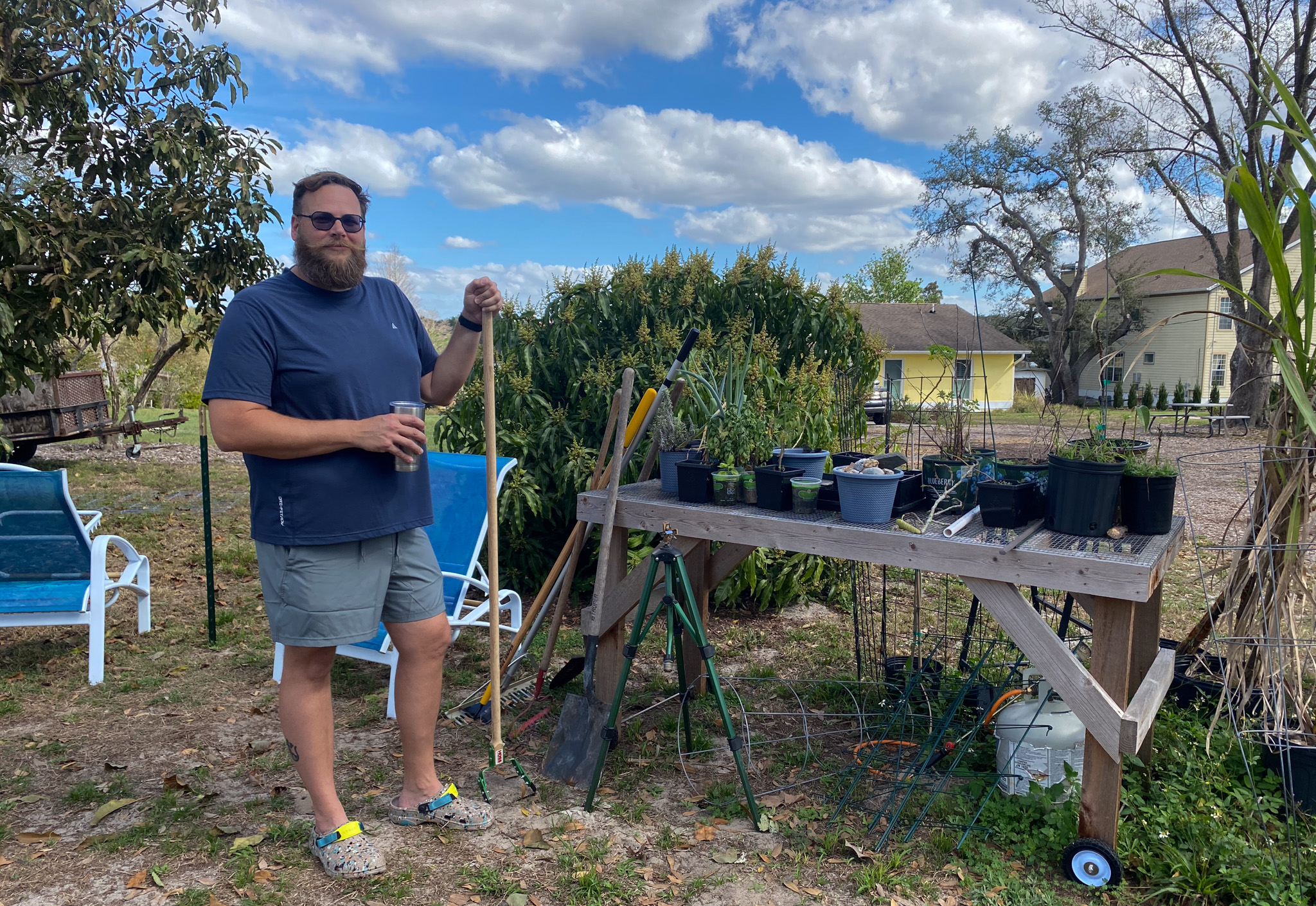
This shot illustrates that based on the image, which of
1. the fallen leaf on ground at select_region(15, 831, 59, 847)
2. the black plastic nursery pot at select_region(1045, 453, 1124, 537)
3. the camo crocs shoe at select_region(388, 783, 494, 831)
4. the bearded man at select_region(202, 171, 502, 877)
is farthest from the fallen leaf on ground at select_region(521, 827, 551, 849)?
the black plastic nursery pot at select_region(1045, 453, 1124, 537)

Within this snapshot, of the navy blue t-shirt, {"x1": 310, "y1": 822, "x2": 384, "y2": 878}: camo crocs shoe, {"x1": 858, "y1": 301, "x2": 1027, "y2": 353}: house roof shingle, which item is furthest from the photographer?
{"x1": 858, "y1": 301, "x2": 1027, "y2": 353}: house roof shingle

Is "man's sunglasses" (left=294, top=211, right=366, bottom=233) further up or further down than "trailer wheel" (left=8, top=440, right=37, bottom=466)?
further up

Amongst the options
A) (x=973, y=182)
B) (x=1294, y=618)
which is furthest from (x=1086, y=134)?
(x=1294, y=618)

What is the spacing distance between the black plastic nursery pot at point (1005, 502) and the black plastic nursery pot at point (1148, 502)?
29 centimetres

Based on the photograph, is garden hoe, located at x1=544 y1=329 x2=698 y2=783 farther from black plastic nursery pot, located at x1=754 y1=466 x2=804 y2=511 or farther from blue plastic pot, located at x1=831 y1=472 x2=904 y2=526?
blue plastic pot, located at x1=831 y1=472 x2=904 y2=526

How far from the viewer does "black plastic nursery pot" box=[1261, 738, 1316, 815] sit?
8.92 feet

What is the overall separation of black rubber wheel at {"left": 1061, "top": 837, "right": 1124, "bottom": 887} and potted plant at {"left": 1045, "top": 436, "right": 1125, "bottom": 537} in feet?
3.04

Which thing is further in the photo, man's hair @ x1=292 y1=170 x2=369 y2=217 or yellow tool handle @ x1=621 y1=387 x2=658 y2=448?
yellow tool handle @ x1=621 y1=387 x2=658 y2=448

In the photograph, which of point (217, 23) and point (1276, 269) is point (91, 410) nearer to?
point (217, 23)

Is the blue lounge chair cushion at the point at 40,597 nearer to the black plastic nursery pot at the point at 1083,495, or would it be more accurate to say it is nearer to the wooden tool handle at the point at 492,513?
the wooden tool handle at the point at 492,513

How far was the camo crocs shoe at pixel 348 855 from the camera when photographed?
2.51m

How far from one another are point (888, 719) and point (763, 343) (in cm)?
233

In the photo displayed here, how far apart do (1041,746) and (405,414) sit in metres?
2.38

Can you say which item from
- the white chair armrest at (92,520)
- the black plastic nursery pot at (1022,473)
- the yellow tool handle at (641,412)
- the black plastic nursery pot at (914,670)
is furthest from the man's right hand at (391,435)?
the white chair armrest at (92,520)
